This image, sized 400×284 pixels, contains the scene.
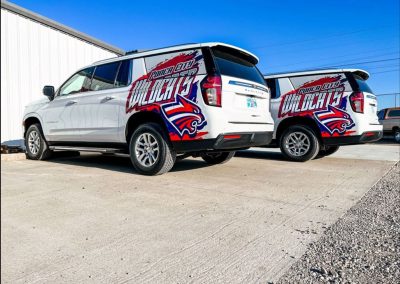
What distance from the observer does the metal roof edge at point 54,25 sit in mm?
7836

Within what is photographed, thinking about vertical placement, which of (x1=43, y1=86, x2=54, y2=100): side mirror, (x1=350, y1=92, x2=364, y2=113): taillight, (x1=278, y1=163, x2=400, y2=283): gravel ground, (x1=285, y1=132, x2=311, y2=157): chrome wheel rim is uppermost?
(x1=43, y1=86, x2=54, y2=100): side mirror

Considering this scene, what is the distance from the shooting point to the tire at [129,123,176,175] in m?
4.78

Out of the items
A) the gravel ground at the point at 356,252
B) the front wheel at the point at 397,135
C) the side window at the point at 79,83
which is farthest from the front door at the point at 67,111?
the front wheel at the point at 397,135

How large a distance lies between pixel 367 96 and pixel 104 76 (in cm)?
510

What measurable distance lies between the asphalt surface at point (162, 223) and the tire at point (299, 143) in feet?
5.33

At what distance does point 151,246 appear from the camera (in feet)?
8.18

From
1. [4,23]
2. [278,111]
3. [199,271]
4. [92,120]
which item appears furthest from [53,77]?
[199,271]

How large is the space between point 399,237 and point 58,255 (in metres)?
2.68

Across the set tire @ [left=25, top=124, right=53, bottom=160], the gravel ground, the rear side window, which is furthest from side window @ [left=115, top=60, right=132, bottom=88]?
the rear side window

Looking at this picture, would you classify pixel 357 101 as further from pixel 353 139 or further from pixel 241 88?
pixel 241 88

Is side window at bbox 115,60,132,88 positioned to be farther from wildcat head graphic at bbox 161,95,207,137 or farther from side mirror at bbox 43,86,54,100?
side mirror at bbox 43,86,54,100

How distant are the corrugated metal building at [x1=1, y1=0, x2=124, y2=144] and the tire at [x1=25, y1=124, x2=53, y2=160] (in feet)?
4.69

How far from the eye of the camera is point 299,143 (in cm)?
714

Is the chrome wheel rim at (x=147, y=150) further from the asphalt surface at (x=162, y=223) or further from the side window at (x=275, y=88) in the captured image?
the side window at (x=275, y=88)
